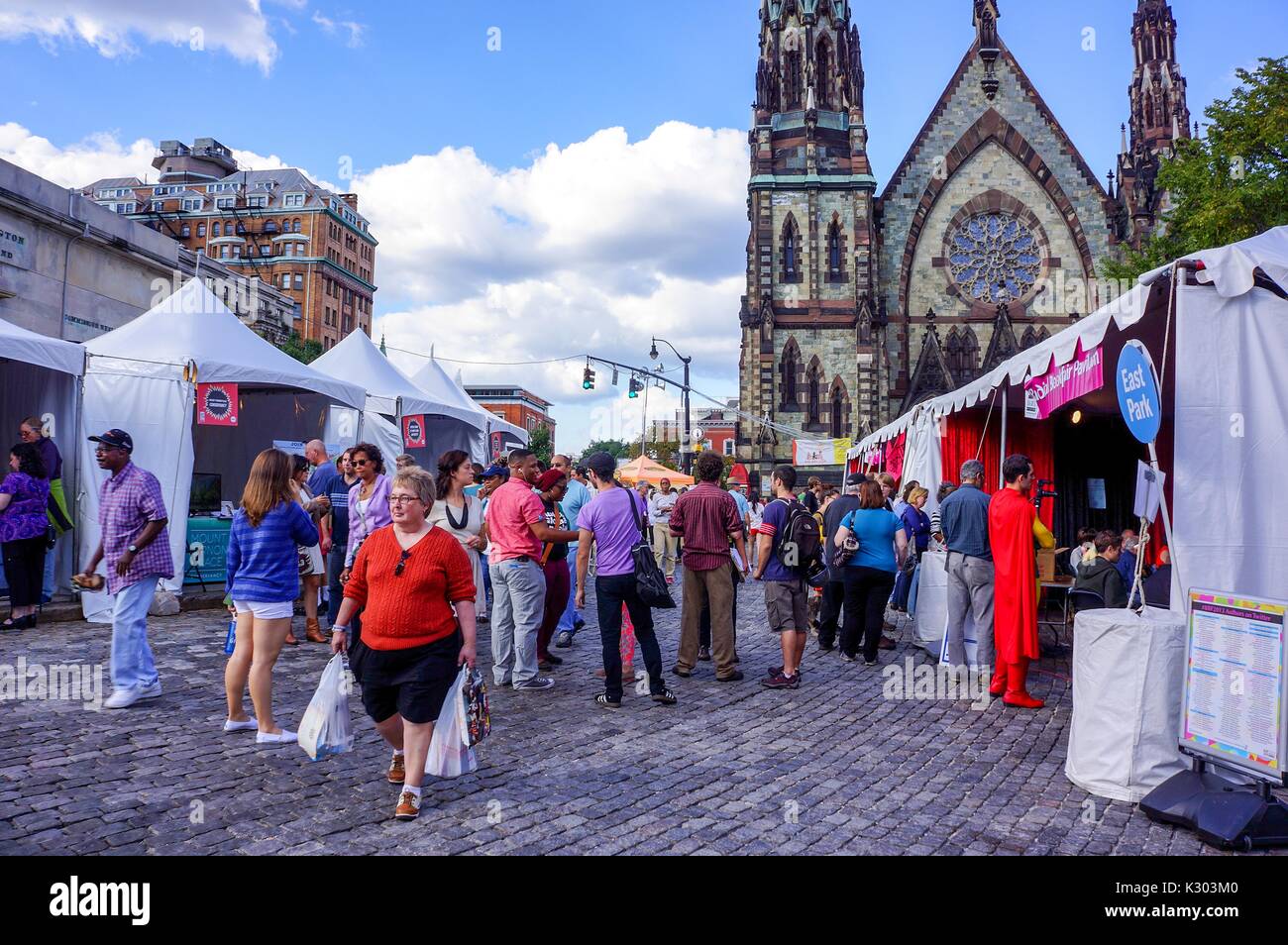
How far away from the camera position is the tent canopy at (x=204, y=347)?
1113 cm

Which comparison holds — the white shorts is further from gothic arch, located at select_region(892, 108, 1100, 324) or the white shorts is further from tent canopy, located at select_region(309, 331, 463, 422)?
gothic arch, located at select_region(892, 108, 1100, 324)

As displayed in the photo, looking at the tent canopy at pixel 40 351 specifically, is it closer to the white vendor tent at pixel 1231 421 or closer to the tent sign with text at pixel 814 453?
the white vendor tent at pixel 1231 421

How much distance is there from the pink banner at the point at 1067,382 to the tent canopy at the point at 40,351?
35.0ft

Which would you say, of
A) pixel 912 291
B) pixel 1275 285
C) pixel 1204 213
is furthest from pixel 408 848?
pixel 912 291

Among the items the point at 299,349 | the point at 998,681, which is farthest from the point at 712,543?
the point at 299,349

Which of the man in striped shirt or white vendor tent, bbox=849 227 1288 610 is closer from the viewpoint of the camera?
white vendor tent, bbox=849 227 1288 610

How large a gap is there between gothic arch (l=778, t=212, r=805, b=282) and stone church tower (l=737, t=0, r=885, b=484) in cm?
4

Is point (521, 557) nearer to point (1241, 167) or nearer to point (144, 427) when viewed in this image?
point (144, 427)

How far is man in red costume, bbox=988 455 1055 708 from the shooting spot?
662cm

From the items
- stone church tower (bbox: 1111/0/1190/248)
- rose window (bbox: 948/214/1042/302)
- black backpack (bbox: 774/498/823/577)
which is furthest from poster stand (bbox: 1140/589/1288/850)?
stone church tower (bbox: 1111/0/1190/248)

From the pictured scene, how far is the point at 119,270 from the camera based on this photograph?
19.2 meters

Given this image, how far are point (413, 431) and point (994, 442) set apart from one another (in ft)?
33.7

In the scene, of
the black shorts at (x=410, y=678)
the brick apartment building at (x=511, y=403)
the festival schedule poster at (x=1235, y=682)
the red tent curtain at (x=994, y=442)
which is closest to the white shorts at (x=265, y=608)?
the black shorts at (x=410, y=678)
